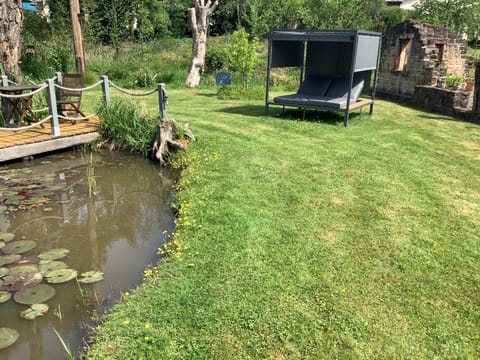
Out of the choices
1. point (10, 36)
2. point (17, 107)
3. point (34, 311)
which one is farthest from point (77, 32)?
point (34, 311)

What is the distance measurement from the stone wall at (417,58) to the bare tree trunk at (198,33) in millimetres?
Result: 6724

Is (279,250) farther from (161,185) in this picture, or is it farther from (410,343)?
(161,185)

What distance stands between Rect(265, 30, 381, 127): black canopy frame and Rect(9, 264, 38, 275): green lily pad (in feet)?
23.1

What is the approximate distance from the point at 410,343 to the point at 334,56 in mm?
9567

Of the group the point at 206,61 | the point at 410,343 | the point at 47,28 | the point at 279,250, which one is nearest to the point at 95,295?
the point at 279,250

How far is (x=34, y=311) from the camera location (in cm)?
344

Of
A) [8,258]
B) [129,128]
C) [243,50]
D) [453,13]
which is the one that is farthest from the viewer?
[453,13]

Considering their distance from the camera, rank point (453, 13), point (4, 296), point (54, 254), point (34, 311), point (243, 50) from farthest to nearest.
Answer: point (453, 13), point (243, 50), point (54, 254), point (4, 296), point (34, 311)

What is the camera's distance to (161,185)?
6.58 meters

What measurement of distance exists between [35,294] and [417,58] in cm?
1319

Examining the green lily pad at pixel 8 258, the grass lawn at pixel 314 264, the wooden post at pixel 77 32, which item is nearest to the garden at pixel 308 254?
the grass lawn at pixel 314 264

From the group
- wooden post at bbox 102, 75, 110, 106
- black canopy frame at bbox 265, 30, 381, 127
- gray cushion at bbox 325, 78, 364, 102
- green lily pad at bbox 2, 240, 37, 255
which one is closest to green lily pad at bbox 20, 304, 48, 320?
green lily pad at bbox 2, 240, 37, 255

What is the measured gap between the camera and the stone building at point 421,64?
40.9 feet

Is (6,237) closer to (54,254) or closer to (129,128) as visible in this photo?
(54,254)
